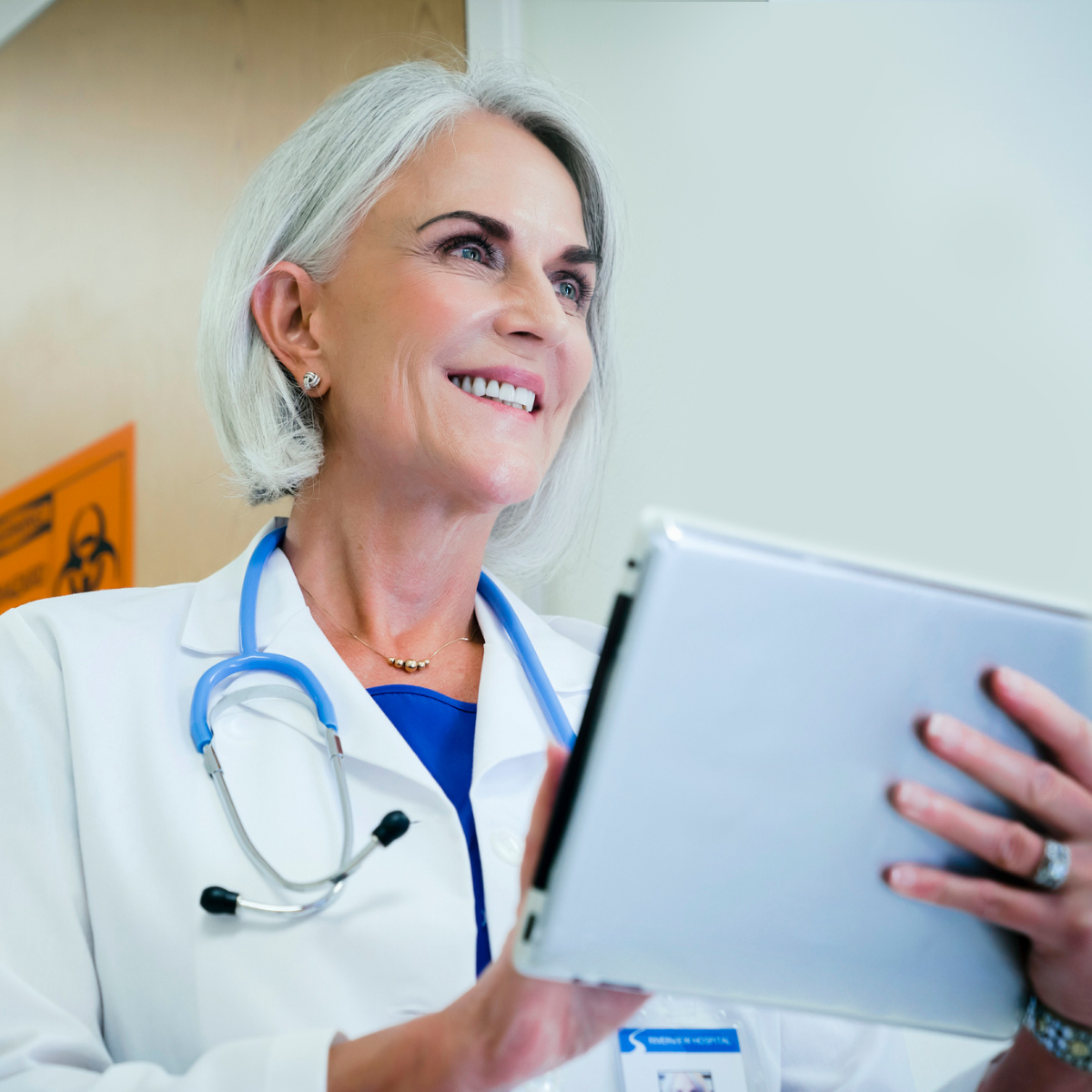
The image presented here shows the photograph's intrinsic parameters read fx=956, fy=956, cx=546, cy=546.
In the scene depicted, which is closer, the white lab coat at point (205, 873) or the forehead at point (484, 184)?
the white lab coat at point (205, 873)

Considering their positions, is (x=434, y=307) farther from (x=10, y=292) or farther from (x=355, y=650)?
(x=10, y=292)

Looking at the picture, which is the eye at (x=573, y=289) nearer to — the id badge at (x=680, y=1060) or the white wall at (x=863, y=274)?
the white wall at (x=863, y=274)

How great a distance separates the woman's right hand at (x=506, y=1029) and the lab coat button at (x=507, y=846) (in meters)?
0.32

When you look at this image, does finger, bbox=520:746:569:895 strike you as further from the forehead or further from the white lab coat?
the forehead

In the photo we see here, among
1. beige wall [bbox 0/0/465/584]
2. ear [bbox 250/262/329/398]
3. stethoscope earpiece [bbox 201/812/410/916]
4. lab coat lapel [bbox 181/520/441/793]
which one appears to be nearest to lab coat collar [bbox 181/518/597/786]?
lab coat lapel [bbox 181/520/441/793]

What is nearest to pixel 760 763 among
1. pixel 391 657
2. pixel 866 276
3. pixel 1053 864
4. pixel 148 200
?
pixel 1053 864

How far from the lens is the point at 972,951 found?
1.96ft

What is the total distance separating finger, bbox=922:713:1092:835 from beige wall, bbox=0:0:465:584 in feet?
4.45

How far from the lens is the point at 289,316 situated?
4.10 feet

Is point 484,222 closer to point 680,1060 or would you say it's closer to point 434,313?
point 434,313

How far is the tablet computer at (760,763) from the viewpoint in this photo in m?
0.47

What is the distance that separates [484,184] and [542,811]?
0.89 m

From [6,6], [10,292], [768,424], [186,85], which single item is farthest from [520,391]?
[6,6]

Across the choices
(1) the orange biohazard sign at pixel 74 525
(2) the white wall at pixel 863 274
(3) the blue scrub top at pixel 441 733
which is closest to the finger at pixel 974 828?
(2) the white wall at pixel 863 274
